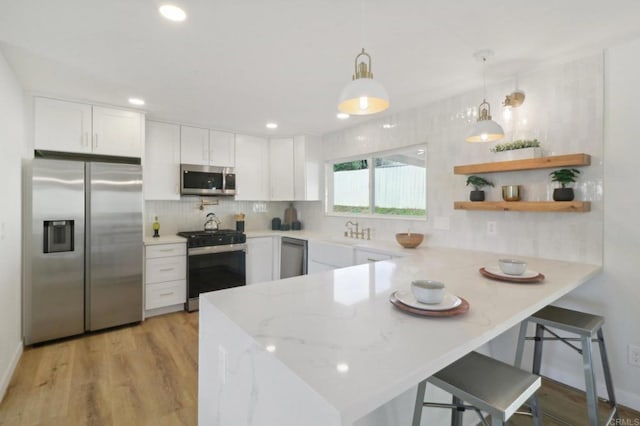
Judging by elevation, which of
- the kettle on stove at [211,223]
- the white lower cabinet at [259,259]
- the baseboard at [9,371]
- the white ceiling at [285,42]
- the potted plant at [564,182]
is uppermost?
the white ceiling at [285,42]

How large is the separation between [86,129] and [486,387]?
3795mm

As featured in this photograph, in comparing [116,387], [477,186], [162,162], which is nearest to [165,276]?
[162,162]

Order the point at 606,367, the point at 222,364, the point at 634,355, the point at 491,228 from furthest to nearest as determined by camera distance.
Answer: the point at 491,228
the point at 634,355
the point at 606,367
the point at 222,364

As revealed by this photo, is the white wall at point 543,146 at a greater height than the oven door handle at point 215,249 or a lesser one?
greater

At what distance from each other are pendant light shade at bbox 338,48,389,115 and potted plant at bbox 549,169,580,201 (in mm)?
1549

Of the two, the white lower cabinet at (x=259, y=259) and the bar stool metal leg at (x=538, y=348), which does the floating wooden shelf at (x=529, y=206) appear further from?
the white lower cabinet at (x=259, y=259)

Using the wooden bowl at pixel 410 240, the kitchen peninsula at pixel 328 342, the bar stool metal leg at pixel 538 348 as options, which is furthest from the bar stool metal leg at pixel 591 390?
the wooden bowl at pixel 410 240

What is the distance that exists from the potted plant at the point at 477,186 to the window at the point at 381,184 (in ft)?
1.88

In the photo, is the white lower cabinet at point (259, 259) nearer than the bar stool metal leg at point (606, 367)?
No

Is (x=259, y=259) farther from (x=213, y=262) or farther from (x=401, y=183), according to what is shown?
(x=401, y=183)

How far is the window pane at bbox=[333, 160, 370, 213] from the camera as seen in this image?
3.97 m

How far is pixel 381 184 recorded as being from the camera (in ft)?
12.4

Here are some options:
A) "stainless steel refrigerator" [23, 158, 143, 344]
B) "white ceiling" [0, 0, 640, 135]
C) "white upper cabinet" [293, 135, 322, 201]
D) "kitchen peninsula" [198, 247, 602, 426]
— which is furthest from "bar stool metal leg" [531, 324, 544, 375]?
"stainless steel refrigerator" [23, 158, 143, 344]

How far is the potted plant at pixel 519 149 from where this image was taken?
2.28 meters
